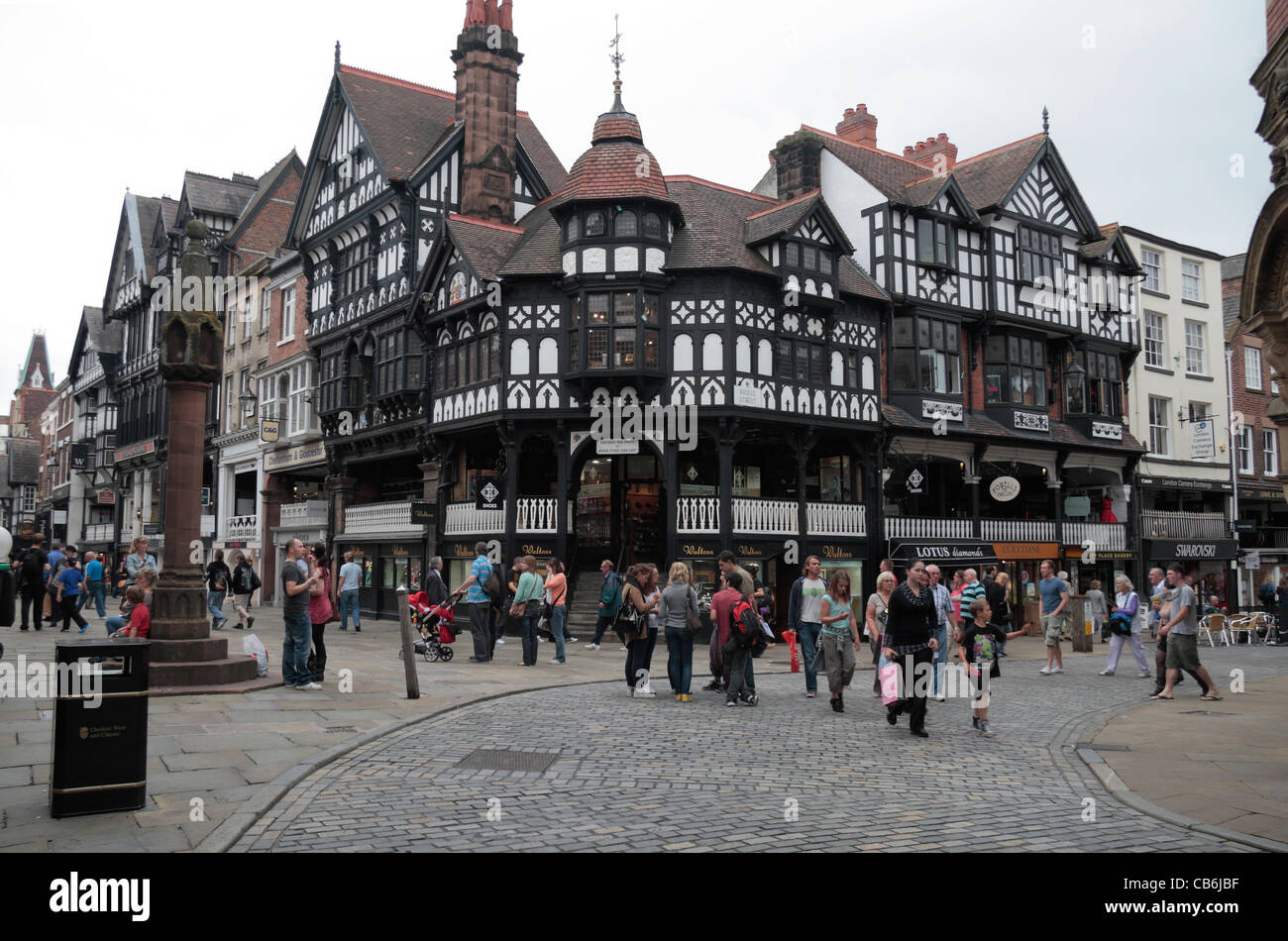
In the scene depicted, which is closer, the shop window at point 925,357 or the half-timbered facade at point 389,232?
Answer: the shop window at point 925,357

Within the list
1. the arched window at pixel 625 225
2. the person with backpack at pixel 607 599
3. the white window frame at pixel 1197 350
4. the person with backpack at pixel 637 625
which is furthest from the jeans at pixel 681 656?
the white window frame at pixel 1197 350

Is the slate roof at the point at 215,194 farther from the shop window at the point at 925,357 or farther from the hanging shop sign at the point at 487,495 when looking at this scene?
the shop window at the point at 925,357

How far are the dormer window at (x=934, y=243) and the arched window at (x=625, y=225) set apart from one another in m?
8.92

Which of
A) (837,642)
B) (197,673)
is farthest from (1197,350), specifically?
(197,673)

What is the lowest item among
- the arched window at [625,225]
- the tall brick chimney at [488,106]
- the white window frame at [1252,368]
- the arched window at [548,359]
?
the arched window at [548,359]

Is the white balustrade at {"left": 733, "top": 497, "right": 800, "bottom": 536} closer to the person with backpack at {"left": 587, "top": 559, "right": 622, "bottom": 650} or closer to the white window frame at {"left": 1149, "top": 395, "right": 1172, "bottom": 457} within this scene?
the person with backpack at {"left": 587, "top": 559, "right": 622, "bottom": 650}

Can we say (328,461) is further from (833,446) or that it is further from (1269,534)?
(1269,534)

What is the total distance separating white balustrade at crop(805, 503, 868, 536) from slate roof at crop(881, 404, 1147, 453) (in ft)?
8.31

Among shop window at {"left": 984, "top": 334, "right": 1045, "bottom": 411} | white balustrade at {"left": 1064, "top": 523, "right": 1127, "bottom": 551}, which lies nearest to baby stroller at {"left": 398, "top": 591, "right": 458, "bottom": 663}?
shop window at {"left": 984, "top": 334, "right": 1045, "bottom": 411}

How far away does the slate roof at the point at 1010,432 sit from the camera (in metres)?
27.2

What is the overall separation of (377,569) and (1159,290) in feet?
92.4

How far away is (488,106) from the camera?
28.5 m

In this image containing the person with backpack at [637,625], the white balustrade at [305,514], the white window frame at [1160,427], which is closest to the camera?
the person with backpack at [637,625]
